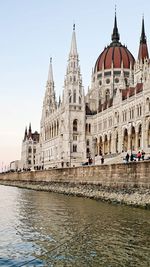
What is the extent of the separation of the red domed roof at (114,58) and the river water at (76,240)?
106313 mm

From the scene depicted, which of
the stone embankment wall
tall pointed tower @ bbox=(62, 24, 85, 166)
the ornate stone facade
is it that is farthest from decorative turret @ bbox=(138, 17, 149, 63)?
the stone embankment wall

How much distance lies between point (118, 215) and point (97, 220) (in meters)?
2.57

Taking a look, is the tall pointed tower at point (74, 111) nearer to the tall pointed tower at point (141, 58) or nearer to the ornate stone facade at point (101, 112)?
the ornate stone facade at point (101, 112)

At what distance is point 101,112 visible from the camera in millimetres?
100812

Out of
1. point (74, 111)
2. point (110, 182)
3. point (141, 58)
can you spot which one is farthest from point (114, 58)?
point (110, 182)

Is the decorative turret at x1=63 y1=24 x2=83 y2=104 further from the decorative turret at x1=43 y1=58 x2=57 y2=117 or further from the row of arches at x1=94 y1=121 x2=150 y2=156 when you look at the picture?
the decorative turret at x1=43 y1=58 x2=57 y2=117

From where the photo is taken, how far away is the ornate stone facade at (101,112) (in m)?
81.0

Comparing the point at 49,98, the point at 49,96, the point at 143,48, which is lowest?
the point at 49,98

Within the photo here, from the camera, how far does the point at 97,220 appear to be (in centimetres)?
2280

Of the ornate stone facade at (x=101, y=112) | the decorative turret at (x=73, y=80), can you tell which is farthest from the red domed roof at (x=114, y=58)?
the decorative turret at (x=73, y=80)

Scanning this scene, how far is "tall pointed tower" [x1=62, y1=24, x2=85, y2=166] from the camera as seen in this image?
104375 mm

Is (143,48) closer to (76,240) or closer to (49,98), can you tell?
(49,98)

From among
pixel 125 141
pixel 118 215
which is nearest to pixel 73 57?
pixel 125 141

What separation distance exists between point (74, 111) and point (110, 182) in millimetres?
65667
